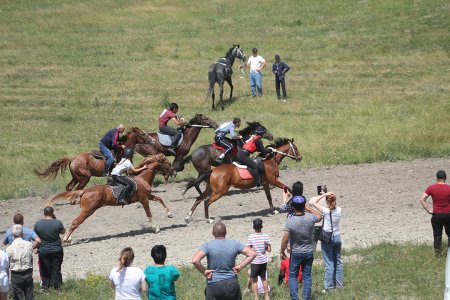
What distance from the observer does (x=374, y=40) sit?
1716 inches

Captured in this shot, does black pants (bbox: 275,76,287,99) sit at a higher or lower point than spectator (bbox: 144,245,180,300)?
higher

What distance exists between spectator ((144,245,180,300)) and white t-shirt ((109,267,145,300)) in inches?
5.5

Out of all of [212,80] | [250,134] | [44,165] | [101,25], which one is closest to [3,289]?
[250,134]

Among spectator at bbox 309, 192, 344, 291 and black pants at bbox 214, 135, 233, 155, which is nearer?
spectator at bbox 309, 192, 344, 291

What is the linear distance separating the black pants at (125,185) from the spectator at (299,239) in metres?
7.82

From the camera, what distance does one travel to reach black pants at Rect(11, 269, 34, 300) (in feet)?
48.5

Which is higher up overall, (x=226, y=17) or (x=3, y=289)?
(x=226, y=17)

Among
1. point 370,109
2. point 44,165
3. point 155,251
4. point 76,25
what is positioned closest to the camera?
point 155,251

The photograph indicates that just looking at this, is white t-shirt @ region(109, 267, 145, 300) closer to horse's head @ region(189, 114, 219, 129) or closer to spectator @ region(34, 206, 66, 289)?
spectator @ region(34, 206, 66, 289)

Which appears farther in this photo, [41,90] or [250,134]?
[41,90]

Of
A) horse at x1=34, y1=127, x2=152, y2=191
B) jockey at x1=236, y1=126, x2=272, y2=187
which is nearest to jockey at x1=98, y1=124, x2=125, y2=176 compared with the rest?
horse at x1=34, y1=127, x2=152, y2=191

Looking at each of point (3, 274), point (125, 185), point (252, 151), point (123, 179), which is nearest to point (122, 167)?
point (123, 179)

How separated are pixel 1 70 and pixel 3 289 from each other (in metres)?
30.4

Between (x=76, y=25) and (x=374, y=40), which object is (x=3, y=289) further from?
(x=76, y=25)
